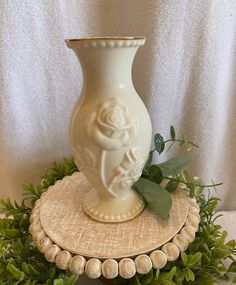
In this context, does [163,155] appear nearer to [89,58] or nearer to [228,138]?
[228,138]

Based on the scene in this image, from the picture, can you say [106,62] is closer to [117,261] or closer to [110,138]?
[110,138]

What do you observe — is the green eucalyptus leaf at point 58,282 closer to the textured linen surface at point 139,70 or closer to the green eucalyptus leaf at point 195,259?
the green eucalyptus leaf at point 195,259

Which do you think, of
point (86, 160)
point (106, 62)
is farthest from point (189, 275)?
point (106, 62)

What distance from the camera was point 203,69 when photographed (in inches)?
27.4

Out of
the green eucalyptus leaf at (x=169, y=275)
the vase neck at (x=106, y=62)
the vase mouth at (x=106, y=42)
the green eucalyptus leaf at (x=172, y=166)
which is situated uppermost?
the vase mouth at (x=106, y=42)

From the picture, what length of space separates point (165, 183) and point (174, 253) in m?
0.19

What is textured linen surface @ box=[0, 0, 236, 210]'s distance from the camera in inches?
26.2

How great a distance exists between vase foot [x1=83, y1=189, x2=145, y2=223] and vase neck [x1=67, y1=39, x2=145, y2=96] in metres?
0.21

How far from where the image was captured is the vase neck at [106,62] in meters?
0.46

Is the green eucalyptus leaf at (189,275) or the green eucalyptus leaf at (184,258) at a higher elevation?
the green eucalyptus leaf at (184,258)

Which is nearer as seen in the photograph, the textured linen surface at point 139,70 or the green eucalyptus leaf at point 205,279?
the green eucalyptus leaf at point 205,279

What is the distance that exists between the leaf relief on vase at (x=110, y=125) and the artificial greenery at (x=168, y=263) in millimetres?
165

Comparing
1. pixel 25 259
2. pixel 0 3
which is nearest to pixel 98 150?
pixel 25 259

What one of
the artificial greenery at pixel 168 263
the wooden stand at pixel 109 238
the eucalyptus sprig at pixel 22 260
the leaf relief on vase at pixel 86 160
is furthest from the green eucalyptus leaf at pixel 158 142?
the eucalyptus sprig at pixel 22 260
